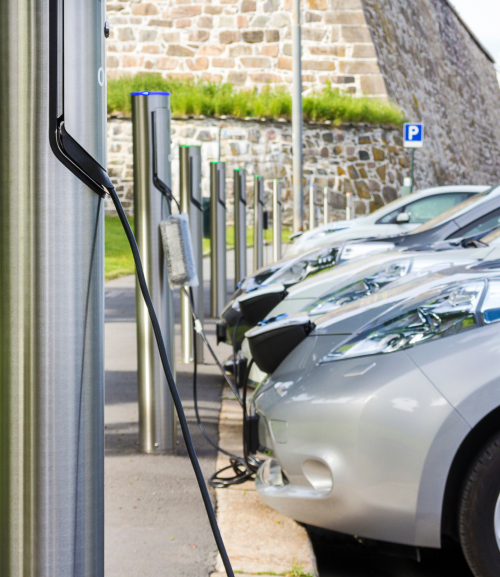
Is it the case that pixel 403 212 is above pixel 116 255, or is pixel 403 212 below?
above

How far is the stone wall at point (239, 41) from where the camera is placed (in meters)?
22.6

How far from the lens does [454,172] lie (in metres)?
30.2

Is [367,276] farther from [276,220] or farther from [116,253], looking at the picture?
[116,253]

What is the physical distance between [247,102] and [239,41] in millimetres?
2892

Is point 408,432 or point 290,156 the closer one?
point 408,432

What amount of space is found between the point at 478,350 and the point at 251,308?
234cm

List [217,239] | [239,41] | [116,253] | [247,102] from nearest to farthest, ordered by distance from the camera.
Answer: [217,239] → [116,253] → [247,102] → [239,41]

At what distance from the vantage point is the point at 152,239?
353 cm

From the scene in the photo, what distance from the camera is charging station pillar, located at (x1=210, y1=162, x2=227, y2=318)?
766 cm

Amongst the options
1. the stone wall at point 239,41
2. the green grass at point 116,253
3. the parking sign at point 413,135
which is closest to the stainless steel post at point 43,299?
the green grass at point 116,253

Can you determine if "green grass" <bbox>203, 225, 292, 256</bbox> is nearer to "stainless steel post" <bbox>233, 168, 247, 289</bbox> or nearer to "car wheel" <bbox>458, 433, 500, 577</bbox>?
"stainless steel post" <bbox>233, 168, 247, 289</bbox>

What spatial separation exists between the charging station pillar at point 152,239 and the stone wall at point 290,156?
16477 millimetres

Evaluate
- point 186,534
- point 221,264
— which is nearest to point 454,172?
point 221,264

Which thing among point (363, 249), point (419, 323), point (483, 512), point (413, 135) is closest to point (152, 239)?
point (419, 323)
